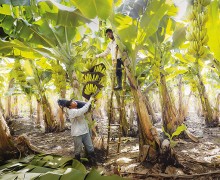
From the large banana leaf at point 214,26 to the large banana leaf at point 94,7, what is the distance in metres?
1.28

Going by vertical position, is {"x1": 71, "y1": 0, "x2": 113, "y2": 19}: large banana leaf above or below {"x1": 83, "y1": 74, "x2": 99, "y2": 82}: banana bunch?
above

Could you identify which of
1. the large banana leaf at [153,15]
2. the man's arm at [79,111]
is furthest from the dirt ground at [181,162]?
the large banana leaf at [153,15]

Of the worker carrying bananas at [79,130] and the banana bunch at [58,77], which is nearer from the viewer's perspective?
the worker carrying bananas at [79,130]

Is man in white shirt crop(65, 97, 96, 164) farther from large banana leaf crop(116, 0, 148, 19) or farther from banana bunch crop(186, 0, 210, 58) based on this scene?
banana bunch crop(186, 0, 210, 58)

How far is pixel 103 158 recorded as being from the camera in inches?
153

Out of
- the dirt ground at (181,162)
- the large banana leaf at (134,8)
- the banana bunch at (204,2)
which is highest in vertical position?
the large banana leaf at (134,8)

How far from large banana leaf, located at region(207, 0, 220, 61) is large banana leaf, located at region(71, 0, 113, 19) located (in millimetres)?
1275

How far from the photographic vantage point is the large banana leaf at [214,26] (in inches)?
70.4

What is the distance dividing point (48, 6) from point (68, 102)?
1.63m

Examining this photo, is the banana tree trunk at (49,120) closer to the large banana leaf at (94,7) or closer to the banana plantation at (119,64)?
the banana plantation at (119,64)

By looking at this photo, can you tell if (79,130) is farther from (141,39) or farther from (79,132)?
(141,39)

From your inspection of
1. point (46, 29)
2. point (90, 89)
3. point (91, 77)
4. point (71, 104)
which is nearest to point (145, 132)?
point (90, 89)

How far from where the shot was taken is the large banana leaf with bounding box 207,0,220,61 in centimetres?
179

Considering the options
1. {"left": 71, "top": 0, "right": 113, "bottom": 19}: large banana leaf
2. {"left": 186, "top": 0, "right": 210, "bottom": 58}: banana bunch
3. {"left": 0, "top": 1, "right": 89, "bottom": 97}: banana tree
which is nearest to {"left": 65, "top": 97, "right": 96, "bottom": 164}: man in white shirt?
{"left": 0, "top": 1, "right": 89, "bottom": 97}: banana tree
